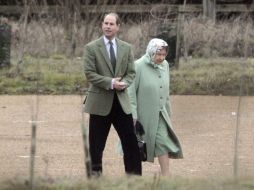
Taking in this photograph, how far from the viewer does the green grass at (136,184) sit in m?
5.01

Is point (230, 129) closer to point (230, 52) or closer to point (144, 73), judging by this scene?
point (144, 73)

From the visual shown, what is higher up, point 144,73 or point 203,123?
point 144,73

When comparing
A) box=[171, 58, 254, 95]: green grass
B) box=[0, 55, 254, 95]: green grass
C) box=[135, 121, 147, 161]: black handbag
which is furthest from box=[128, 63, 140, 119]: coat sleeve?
box=[171, 58, 254, 95]: green grass

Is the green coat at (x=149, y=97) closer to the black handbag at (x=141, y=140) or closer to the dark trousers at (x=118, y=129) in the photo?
the black handbag at (x=141, y=140)

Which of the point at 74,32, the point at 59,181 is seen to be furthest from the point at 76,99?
the point at 59,181

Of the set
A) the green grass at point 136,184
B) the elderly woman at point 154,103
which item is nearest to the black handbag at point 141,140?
the elderly woman at point 154,103

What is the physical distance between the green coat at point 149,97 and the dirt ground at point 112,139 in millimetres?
445

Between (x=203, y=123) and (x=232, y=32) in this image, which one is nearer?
(x=203, y=123)

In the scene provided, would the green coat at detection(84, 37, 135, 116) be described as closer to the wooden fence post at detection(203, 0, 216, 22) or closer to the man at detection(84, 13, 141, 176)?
the man at detection(84, 13, 141, 176)

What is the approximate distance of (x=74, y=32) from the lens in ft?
67.9

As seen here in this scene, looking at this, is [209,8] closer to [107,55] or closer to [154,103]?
[154,103]

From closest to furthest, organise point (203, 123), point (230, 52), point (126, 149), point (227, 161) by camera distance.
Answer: point (126, 149)
point (227, 161)
point (203, 123)
point (230, 52)

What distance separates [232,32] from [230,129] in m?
9.45

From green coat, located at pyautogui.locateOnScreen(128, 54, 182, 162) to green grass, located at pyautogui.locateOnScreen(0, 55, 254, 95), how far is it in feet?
24.8
